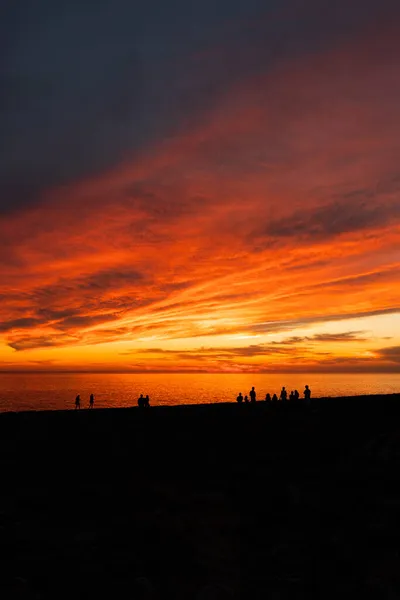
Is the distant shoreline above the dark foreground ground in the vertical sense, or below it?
above

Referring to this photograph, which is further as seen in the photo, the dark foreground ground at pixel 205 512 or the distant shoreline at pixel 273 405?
the distant shoreline at pixel 273 405

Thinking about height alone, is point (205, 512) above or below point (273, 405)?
below

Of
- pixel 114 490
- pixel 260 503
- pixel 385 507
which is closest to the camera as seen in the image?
pixel 385 507

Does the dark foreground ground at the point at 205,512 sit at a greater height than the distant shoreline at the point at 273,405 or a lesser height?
lesser

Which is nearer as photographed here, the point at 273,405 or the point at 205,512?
the point at 205,512

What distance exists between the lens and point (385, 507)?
1184 centimetres

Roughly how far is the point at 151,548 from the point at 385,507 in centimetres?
630

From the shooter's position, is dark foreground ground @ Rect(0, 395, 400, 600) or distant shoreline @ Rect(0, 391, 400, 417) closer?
dark foreground ground @ Rect(0, 395, 400, 600)

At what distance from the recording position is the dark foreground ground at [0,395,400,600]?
880cm

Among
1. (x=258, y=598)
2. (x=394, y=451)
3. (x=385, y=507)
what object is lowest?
(x=258, y=598)

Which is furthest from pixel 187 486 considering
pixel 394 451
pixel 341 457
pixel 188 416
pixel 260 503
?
pixel 188 416

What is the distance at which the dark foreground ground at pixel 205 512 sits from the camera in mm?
8805

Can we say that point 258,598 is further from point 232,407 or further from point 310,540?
point 232,407

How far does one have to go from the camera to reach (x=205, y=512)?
12.5 m
